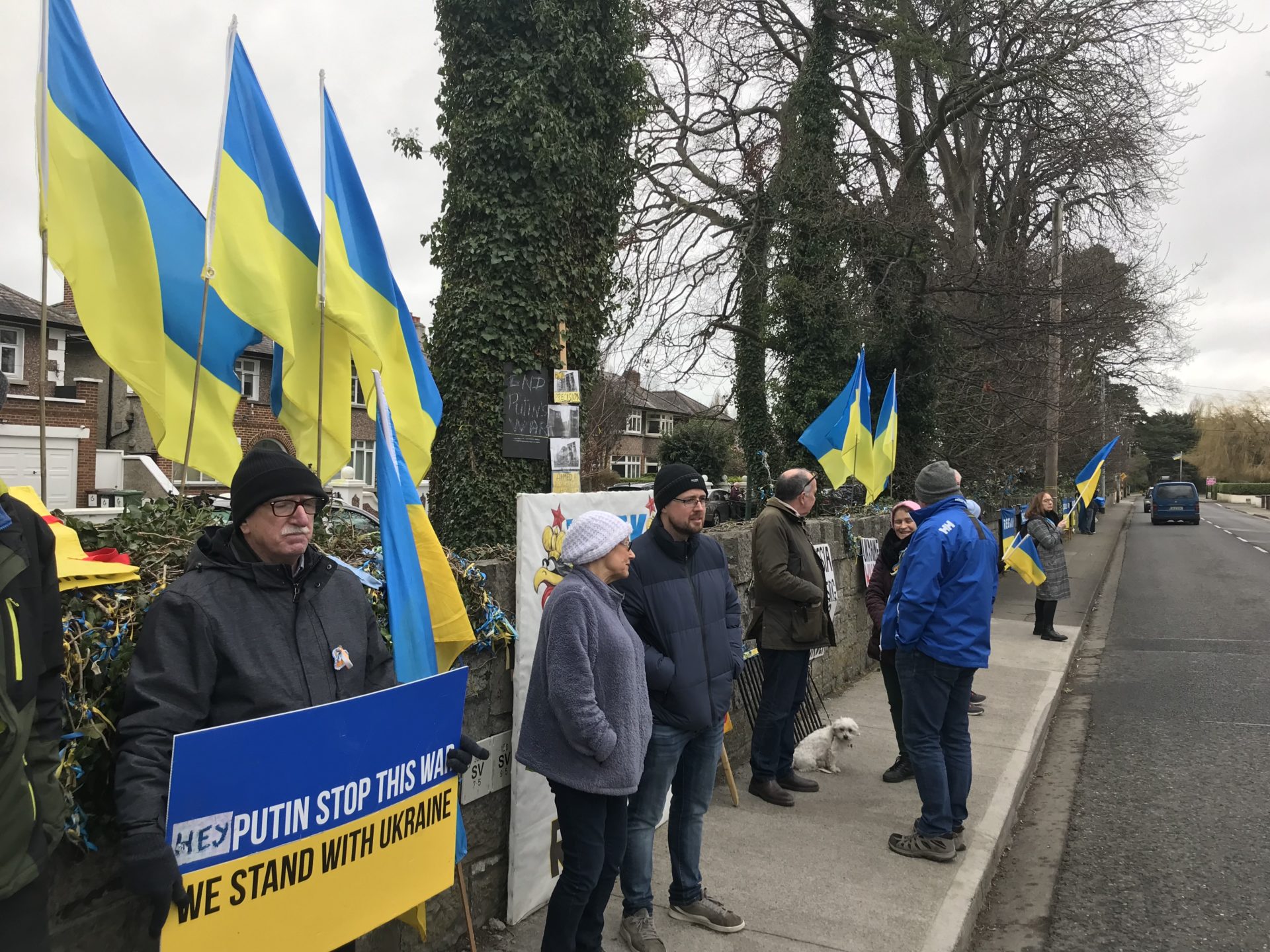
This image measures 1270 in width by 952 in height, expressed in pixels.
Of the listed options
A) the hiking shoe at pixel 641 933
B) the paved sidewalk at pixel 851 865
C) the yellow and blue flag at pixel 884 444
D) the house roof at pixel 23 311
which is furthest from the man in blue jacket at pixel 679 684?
the house roof at pixel 23 311

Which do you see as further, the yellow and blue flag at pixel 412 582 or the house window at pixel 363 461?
the house window at pixel 363 461

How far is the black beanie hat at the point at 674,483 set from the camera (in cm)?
386

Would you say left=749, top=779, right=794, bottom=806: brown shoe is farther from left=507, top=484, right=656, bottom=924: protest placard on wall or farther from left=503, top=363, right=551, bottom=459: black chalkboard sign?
left=503, top=363, right=551, bottom=459: black chalkboard sign

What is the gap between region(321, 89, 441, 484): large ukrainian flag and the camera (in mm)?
3521

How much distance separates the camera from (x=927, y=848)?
457 cm

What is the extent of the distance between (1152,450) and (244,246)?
9975cm

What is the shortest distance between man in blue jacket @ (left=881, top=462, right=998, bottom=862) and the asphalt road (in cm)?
67

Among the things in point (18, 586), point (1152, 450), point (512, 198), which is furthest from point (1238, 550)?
point (1152, 450)

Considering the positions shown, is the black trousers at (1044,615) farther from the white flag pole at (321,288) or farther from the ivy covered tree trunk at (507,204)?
the white flag pole at (321,288)

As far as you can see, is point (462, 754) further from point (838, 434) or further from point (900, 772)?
point (838, 434)

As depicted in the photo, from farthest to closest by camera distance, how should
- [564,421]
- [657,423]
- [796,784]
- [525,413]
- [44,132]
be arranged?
[657,423], [525,413], [564,421], [796,784], [44,132]

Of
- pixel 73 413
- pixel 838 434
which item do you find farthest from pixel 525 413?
pixel 73 413

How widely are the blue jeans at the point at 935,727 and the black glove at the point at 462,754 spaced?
245cm

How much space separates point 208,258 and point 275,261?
333 mm
